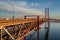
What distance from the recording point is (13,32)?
14.6m

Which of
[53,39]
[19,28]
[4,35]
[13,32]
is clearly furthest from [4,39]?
[53,39]

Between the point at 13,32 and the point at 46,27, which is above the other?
the point at 13,32

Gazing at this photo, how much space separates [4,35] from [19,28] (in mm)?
4826

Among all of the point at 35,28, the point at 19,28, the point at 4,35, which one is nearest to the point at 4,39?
the point at 4,35

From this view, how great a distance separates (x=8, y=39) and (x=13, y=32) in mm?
2267

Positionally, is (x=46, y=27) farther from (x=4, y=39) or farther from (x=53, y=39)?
(x=4, y=39)

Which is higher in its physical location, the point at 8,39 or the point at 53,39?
the point at 8,39

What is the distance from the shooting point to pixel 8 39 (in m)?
12.4

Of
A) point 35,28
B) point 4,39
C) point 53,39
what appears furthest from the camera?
point 53,39

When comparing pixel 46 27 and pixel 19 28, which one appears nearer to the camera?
pixel 19 28

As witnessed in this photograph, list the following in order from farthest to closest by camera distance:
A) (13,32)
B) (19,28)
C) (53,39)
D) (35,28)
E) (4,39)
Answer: (53,39) → (35,28) → (19,28) → (13,32) → (4,39)

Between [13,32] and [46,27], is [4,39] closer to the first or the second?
[13,32]

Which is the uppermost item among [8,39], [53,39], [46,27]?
[8,39]

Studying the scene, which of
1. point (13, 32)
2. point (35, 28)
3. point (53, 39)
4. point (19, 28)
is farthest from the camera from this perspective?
point (53, 39)
